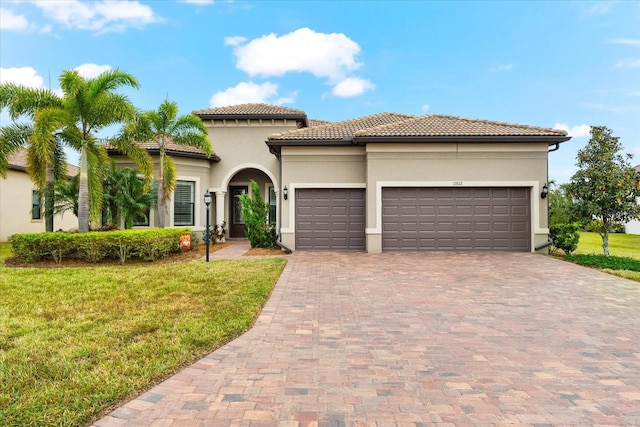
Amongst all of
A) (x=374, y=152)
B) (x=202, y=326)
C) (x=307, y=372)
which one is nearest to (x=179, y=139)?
(x=374, y=152)

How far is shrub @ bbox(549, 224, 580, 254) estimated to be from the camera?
12.0m

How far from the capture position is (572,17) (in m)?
12.5

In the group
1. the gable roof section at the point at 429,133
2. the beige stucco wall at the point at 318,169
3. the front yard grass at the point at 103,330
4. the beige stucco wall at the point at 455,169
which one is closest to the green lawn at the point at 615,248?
the beige stucco wall at the point at 455,169

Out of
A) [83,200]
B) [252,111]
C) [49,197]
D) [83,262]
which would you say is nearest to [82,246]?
[83,262]

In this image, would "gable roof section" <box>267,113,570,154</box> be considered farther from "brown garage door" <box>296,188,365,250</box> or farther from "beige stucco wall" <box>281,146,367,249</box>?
"brown garage door" <box>296,188,365,250</box>

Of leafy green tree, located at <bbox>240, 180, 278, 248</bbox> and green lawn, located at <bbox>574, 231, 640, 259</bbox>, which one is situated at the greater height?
leafy green tree, located at <bbox>240, 180, 278, 248</bbox>

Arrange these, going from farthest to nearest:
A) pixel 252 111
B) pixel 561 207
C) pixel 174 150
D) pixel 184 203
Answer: pixel 252 111
pixel 561 207
pixel 184 203
pixel 174 150

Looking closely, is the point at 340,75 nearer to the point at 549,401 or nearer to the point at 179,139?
the point at 179,139

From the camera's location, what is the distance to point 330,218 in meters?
13.2

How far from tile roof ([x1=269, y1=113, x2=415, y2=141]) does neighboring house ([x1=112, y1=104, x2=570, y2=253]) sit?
0.08m

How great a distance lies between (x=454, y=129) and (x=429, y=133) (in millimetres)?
1191

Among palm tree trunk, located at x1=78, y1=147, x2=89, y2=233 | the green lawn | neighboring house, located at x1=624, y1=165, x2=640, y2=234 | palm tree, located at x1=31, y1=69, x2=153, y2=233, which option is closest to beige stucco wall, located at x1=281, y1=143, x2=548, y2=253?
the green lawn

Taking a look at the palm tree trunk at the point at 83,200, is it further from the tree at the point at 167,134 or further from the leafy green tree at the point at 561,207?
the leafy green tree at the point at 561,207

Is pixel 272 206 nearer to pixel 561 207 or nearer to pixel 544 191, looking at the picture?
pixel 544 191
